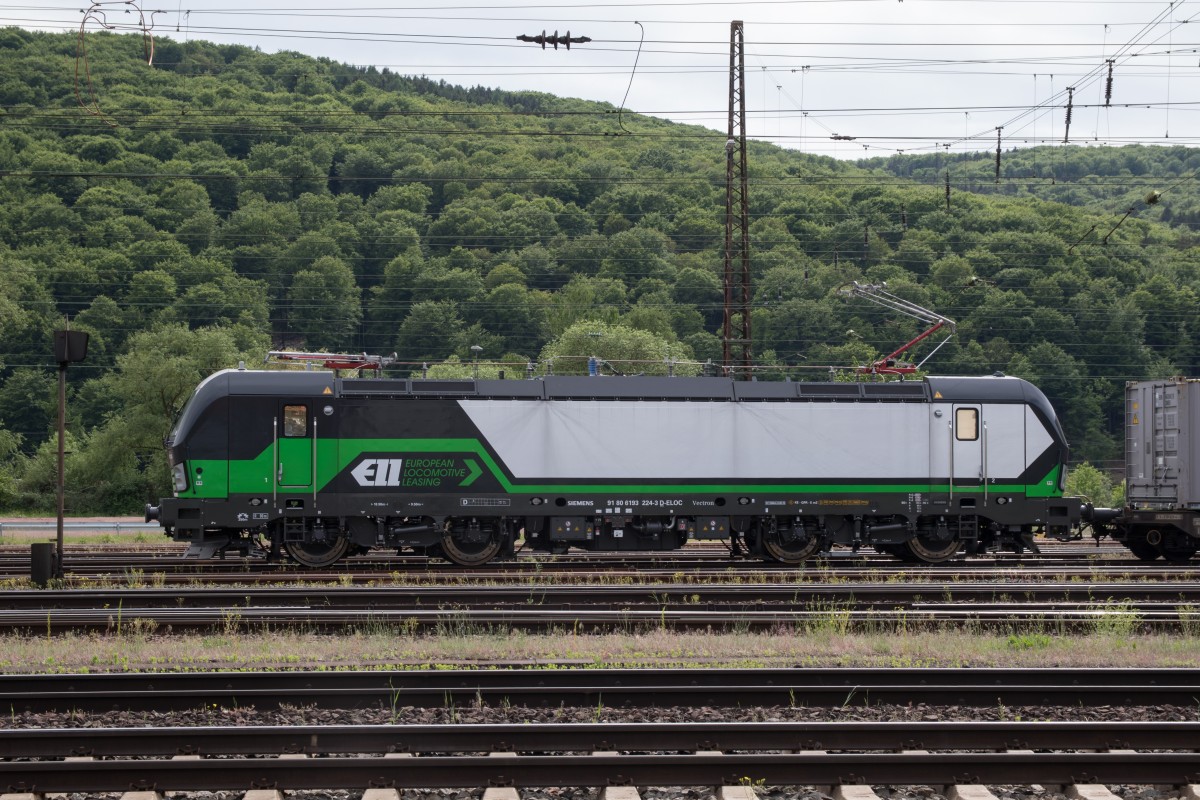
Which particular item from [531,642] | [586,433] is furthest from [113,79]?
[531,642]

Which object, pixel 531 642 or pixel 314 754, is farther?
pixel 531 642

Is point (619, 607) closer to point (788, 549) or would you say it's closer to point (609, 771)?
point (788, 549)

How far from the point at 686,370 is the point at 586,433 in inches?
1458

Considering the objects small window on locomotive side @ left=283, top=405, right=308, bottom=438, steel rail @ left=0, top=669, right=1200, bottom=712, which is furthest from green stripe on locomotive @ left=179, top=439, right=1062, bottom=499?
steel rail @ left=0, top=669, right=1200, bottom=712

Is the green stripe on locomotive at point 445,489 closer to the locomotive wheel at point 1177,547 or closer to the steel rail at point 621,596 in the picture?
the locomotive wheel at point 1177,547

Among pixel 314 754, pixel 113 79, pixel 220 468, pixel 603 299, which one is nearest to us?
pixel 314 754

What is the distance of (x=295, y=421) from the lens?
2141 cm

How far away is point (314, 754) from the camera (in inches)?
345

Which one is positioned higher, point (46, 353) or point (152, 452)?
point (46, 353)

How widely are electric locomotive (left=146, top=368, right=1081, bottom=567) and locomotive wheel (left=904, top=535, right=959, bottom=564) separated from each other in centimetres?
3

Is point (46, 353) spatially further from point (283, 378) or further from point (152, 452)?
point (283, 378)

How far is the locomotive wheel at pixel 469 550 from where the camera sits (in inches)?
867

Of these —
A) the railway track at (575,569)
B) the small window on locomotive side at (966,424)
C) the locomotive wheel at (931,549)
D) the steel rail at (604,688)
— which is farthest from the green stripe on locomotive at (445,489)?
the steel rail at (604,688)

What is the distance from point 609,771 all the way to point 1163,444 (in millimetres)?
20296
